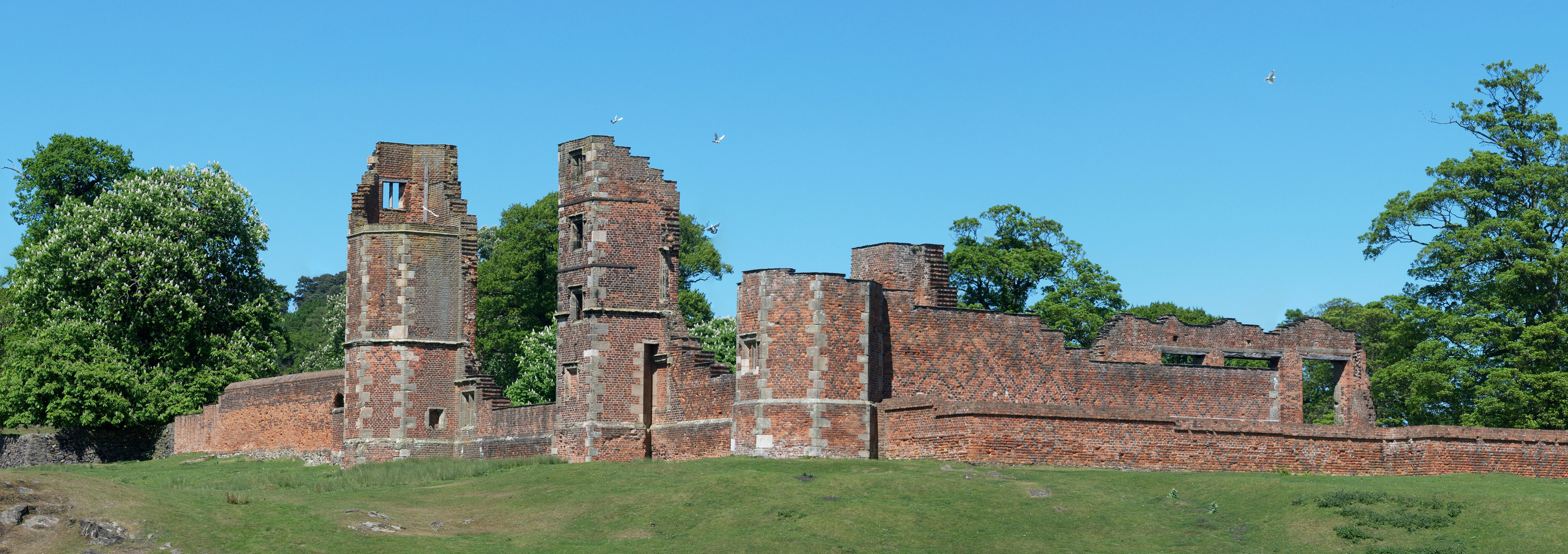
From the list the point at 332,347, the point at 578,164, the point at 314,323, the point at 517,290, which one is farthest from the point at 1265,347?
the point at 314,323

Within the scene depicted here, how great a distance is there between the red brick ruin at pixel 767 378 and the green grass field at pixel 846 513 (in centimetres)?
162

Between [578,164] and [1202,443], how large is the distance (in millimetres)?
17233

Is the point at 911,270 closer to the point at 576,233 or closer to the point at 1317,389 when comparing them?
the point at 576,233

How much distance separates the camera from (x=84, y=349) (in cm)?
5247

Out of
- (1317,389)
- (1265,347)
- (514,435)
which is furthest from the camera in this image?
(1317,389)

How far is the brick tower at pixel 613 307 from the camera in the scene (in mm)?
40375

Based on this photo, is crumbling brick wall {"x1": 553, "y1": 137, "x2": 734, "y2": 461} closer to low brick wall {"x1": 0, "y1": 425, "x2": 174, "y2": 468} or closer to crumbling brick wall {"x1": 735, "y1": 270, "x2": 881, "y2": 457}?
crumbling brick wall {"x1": 735, "y1": 270, "x2": 881, "y2": 457}

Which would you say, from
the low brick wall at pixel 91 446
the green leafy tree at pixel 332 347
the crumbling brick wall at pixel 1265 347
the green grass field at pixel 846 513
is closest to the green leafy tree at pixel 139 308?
the low brick wall at pixel 91 446

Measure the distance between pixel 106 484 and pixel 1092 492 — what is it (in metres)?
16.9

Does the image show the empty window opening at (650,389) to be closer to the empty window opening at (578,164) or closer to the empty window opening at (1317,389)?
the empty window opening at (578,164)

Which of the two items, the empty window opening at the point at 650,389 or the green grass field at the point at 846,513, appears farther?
the empty window opening at the point at 650,389

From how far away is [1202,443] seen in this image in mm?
34219

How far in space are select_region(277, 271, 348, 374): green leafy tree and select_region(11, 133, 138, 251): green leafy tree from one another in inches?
331

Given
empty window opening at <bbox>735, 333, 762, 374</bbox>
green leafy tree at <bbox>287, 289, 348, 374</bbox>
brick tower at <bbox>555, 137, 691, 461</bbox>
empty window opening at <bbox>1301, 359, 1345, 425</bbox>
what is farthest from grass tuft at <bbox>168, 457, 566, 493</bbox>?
empty window opening at <bbox>1301, 359, 1345, 425</bbox>
